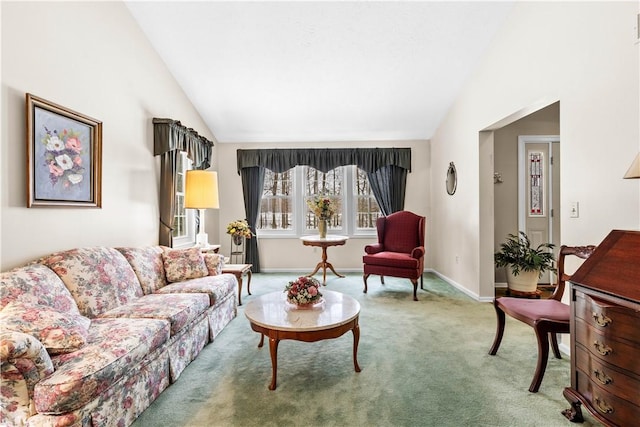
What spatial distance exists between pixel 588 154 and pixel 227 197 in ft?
16.1

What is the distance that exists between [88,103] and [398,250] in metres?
3.92

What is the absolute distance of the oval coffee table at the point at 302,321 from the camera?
6.61 ft

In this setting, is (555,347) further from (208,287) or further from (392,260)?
(208,287)

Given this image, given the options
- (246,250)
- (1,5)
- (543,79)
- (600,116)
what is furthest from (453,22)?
(246,250)

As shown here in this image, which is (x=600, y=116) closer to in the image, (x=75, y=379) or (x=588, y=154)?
(x=588, y=154)

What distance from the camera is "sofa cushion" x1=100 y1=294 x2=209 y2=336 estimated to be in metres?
2.17

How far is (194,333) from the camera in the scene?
248cm

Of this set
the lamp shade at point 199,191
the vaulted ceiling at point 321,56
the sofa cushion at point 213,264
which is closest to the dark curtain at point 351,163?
the vaulted ceiling at point 321,56

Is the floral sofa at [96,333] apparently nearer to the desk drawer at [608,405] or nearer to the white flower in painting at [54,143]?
the white flower in painting at [54,143]

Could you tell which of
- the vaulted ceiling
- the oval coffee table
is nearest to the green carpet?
the oval coffee table

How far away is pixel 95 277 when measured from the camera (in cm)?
229

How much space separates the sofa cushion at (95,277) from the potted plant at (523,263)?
13.4 ft

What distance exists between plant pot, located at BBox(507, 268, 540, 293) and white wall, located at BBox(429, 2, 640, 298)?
1.44ft

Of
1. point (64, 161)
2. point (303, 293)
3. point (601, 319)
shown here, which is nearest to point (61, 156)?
point (64, 161)
